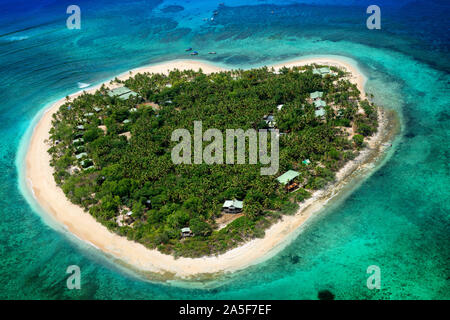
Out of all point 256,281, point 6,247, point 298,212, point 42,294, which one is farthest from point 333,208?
point 6,247

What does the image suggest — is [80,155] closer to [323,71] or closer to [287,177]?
[287,177]

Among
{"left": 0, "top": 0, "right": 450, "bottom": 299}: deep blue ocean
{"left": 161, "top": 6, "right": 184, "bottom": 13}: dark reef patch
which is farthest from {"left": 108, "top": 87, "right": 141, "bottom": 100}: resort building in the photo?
{"left": 161, "top": 6, "right": 184, "bottom": 13}: dark reef patch

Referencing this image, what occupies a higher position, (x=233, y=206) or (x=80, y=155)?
(x=80, y=155)

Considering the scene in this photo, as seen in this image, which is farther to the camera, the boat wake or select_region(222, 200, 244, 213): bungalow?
the boat wake

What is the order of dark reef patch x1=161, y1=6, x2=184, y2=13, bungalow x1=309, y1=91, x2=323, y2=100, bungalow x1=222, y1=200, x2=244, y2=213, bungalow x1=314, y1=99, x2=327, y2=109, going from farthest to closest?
dark reef patch x1=161, y1=6, x2=184, y2=13, bungalow x1=309, y1=91, x2=323, y2=100, bungalow x1=314, y1=99, x2=327, y2=109, bungalow x1=222, y1=200, x2=244, y2=213

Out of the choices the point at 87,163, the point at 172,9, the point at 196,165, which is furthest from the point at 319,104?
the point at 172,9

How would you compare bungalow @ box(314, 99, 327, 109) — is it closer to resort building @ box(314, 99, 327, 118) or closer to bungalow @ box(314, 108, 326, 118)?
resort building @ box(314, 99, 327, 118)
